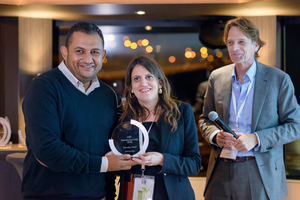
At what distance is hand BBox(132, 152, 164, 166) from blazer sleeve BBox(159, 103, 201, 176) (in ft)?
0.13

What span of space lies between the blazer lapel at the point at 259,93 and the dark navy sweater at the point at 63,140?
1294mm

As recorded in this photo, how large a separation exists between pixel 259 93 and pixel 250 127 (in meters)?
0.32

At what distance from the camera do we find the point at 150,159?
72.6 inches

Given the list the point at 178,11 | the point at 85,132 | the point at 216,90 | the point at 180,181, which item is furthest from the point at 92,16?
the point at 180,181

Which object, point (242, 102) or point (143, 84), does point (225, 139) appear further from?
point (143, 84)

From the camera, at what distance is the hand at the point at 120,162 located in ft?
6.12

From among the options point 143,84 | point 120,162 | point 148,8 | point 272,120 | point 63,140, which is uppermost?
point 148,8

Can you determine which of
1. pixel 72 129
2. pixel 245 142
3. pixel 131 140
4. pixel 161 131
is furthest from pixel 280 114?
pixel 72 129

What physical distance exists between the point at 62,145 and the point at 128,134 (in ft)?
1.48

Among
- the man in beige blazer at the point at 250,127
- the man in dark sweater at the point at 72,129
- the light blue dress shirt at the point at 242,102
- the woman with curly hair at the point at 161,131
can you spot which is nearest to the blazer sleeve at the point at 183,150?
the woman with curly hair at the point at 161,131

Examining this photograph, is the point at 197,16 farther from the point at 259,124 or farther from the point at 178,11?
the point at 259,124

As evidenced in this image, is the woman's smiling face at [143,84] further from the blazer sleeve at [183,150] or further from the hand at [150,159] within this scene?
the hand at [150,159]

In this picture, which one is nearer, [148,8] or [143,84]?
[143,84]

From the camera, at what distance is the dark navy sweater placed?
1792mm
